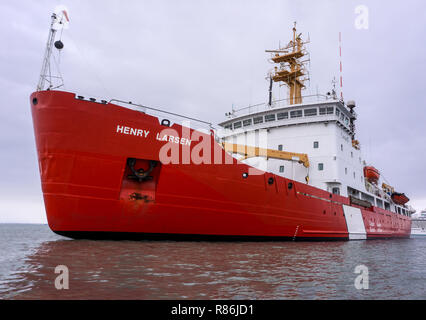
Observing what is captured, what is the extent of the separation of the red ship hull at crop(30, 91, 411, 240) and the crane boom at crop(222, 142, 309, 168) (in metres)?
3.17

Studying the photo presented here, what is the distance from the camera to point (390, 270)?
773cm

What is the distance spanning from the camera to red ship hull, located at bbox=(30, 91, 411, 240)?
9.05 meters

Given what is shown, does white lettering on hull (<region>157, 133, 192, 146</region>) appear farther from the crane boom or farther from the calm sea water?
the crane boom

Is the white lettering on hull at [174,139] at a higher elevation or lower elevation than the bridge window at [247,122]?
lower

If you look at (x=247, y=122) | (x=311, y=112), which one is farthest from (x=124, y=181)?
(x=311, y=112)

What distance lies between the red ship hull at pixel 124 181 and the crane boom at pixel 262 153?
3.17 meters

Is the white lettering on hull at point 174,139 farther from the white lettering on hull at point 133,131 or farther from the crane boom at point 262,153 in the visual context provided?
the crane boom at point 262,153

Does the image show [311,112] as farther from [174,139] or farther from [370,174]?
[174,139]

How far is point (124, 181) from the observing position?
955 centimetres

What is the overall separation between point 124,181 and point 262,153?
7894 millimetres

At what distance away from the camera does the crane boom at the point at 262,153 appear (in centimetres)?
1461

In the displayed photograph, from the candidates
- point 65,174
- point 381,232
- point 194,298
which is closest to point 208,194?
point 65,174

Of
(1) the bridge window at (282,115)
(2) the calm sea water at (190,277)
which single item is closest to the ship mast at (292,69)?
(1) the bridge window at (282,115)

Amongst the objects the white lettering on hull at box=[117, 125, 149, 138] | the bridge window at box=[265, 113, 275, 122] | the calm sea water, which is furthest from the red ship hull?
the bridge window at box=[265, 113, 275, 122]
